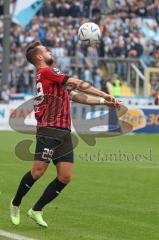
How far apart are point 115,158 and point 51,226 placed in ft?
30.6

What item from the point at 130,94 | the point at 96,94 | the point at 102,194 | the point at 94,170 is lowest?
the point at 130,94

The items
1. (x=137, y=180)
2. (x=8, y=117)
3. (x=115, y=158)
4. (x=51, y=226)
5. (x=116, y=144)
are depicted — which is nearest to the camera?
(x=51, y=226)

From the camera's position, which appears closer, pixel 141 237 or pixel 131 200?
pixel 141 237

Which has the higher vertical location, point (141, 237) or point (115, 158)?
point (141, 237)

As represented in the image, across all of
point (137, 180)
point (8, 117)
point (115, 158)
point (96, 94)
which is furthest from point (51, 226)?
point (8, 117)

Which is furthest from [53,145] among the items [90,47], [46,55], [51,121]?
[90,47]

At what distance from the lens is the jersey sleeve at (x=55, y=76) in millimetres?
8828

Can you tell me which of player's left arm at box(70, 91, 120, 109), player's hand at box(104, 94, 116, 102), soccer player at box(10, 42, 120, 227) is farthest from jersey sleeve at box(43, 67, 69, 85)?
player's hand at box(104, 94, 116, 102)

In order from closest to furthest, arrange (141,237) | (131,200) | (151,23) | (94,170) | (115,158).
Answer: (141,237) → (131,200) → (94,170) → (115,158) → (151,23)

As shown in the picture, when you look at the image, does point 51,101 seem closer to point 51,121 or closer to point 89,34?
point 51,121

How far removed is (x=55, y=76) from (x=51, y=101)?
1.07ft

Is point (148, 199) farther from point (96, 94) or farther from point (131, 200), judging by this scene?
point (96, 94)

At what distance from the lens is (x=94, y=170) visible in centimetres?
1566

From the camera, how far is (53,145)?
9.02 m
